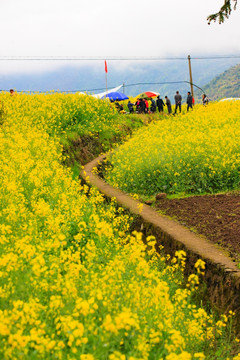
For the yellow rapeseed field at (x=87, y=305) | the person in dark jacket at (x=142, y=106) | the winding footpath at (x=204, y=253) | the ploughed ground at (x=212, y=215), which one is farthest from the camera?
the person in dark jacket at (x=142, y=106)

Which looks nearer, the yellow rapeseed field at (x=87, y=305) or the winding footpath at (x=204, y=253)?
the yellow rapeseed field at (x=87, y=305)

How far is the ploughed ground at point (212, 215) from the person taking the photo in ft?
22.8

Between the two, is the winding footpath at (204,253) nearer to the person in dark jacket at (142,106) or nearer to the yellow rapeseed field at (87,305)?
the yellow rapeseed field at (87,305)

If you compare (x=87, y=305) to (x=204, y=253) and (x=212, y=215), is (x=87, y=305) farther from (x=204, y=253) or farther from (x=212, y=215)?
(x=212, y=215)

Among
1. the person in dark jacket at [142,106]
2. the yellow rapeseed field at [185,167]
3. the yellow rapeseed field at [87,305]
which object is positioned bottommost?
the person in dark jacket at [142,106]

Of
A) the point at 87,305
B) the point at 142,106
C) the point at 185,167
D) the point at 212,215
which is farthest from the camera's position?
A: the point at 142,106

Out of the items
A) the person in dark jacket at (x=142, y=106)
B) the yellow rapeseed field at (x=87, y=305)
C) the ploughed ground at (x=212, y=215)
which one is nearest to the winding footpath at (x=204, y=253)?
the ploughed ground at (x=212, y=215)

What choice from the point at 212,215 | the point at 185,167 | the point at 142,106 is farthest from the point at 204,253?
the point at 142,106

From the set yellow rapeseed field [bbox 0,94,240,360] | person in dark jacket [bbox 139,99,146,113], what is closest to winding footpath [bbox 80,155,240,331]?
yellow rapeseed field [bbox 0,94,240,360]

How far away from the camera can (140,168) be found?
11945 mm

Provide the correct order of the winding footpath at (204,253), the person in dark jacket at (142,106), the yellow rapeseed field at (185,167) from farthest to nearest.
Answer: the person in dark jacket at (142,106)
the yellow rapeseed field at (185,167)
the winding footpath at (204,253)

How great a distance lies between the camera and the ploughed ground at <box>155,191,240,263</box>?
6941mm

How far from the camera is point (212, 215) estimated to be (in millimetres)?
8320

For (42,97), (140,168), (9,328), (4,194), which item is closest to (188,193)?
(140,168)
